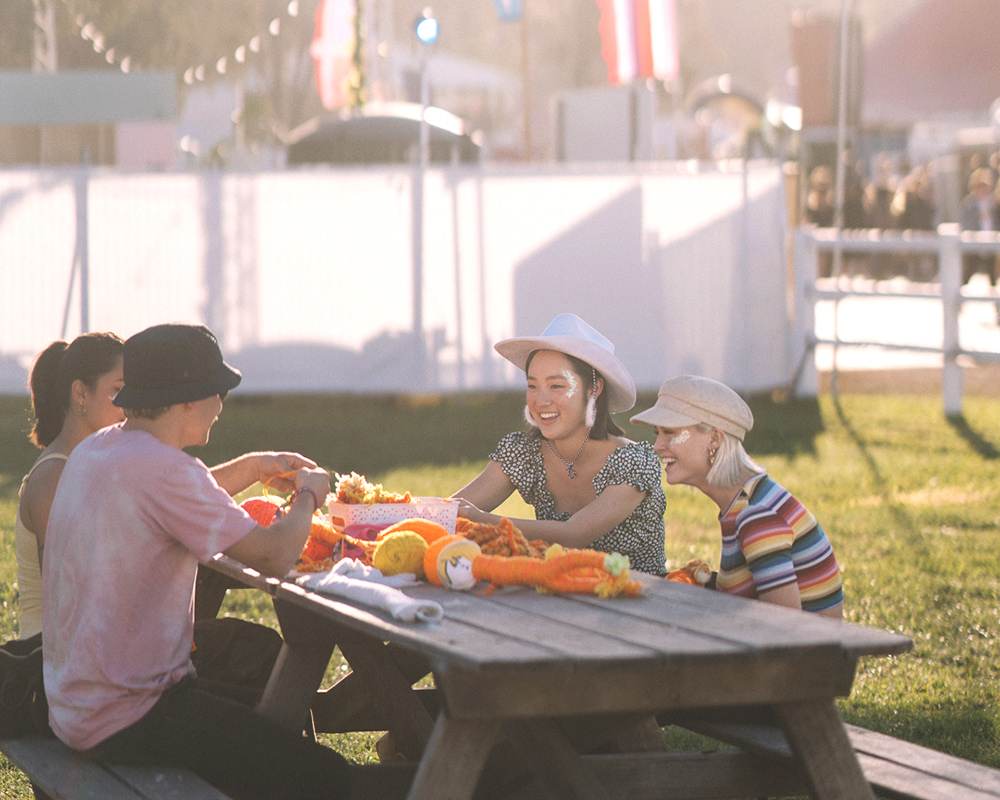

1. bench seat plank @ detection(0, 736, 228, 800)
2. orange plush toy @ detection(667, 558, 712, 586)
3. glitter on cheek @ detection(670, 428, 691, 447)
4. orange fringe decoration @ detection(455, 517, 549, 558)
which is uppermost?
glitter on cheek @ detection(670, 428, 691, 447)

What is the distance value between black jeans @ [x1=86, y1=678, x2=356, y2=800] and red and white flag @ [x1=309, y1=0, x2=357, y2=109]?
70.9 feet

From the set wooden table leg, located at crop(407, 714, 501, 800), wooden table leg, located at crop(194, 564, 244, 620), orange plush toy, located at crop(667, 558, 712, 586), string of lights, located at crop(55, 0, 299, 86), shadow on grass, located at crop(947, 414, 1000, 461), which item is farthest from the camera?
string of lights, located at crop(55, 0, 299, 86)

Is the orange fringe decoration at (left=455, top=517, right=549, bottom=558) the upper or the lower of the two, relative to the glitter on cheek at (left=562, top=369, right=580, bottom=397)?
lower

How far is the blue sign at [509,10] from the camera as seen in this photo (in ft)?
77.9

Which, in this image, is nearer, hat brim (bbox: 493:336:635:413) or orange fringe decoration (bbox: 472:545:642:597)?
orange fringe decoration (bbox: 472:545:642:597)

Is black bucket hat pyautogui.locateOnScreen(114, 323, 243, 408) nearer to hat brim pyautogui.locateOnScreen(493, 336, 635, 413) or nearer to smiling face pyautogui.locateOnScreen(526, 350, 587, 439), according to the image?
hat brim pyautogui.locateOnScreen(493, 336, 635, 413)

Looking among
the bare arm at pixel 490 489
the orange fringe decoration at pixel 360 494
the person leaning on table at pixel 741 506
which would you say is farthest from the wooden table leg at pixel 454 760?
the bare arm at pixel 490 489

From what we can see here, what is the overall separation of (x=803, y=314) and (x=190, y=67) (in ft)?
27.7

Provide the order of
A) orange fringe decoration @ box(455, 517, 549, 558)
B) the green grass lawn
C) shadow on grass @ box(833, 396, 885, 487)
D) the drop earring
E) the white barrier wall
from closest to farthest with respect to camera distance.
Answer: orange fringe decoration @ box(455, 517, 549, 558), the drop earring, the green grass lawn, shadow on grass @ box(833, 396, 885, 487), the white barrier wall

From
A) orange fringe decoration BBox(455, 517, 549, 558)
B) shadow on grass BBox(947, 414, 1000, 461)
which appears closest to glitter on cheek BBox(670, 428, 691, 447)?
orange fringe decoration BBox(455, 517, 549, 558)

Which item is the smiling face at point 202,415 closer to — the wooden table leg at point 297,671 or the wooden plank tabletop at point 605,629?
the wooden plank tabletop at point 605,629

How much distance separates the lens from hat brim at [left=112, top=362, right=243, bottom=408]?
3.72m

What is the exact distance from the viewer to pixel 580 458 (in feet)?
16.3

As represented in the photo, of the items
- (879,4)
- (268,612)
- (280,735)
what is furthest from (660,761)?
(879,4)
